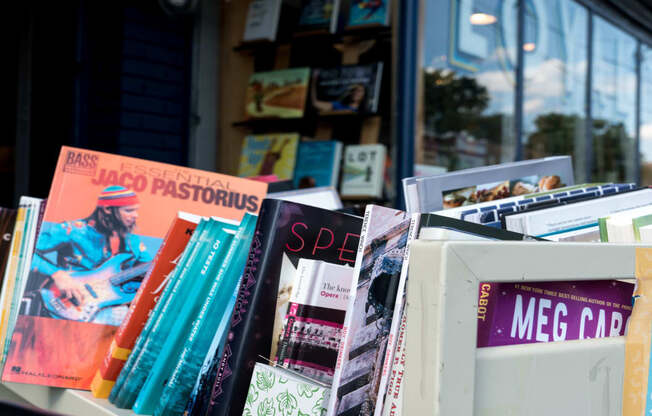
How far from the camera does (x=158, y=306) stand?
31.2 inches

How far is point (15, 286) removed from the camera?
1023 millimetres

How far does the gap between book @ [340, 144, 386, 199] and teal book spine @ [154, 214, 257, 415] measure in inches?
104

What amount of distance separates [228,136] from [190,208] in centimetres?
309

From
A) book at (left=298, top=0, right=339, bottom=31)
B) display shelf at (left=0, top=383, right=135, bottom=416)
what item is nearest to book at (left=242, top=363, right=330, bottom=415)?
display shelf at (left=0, top=383, right=135, bottom=416)

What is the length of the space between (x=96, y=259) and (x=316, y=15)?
2.99 meters

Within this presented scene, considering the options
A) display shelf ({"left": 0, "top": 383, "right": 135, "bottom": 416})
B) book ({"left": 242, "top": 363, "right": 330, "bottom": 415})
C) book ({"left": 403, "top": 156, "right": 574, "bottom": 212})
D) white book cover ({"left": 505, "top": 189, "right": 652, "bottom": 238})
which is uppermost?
book ({"left": 403, "top": 156, "right": 574, "bottom": 212})

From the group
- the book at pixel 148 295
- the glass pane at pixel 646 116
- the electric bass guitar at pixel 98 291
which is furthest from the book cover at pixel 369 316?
A: the glass pane at pixel 646 116

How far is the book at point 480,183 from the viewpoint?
848mm

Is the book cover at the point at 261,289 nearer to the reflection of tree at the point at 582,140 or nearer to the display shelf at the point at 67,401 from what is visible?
the display shelf at the point at 67,401

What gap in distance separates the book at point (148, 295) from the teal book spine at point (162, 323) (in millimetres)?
49

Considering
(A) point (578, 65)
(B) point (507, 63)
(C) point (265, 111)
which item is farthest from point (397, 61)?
A: (A) point (578, 65)

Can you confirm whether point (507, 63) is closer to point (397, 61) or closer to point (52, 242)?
point (397, 61)

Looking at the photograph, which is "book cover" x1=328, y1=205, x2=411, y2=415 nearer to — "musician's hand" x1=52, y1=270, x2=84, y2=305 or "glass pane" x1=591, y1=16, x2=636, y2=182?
"musician's hand" x1=52, y1=270, x2=84, y2=305

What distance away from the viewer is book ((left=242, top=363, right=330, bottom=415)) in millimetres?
585
